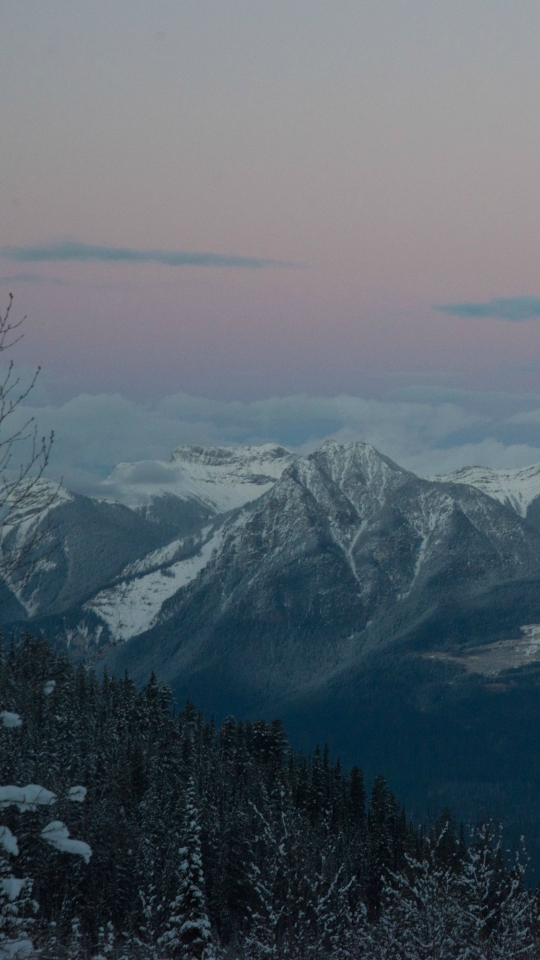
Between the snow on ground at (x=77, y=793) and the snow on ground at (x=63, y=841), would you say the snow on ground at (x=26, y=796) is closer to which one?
the snow on ground at (x=63, y=841)

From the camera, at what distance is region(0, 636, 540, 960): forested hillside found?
34.6 m

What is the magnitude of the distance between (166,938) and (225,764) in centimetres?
6499

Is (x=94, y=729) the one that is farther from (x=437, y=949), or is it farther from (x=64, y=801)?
(x=64, y=801)

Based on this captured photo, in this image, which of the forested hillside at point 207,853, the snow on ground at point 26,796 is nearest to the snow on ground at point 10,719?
the forested hillside at point 207,853

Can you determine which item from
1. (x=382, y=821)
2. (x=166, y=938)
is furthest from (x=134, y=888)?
(x=382, y=821)

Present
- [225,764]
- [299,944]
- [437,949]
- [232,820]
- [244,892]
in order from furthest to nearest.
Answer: [225,764] → [232,820] → [244,892] → [299,944] → [437,949]

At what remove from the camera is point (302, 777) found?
391 ft

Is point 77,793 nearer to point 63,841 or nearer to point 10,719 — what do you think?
point 63,841

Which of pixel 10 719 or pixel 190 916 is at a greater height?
pixel 10 719

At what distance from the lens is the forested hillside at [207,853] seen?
113 feet

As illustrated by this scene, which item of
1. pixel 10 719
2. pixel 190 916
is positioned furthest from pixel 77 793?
pixel 190 916

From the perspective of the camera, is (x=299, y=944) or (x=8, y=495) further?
(x=299, y=944)

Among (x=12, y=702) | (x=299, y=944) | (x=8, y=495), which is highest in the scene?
(x=8, y=495)

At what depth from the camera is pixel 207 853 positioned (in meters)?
86.2
